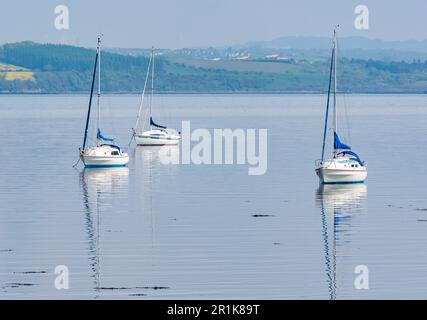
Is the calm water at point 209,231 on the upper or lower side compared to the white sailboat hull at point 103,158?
lower

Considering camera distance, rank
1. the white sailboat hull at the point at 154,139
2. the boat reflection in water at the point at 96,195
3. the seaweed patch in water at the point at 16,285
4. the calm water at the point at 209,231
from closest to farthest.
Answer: the seaweed patch in water at the point at 16,285 < the calm water at the point at 209,231 < the boat reflection in water at the point at 96,195 < the white sailboat hull at the point at 154,139

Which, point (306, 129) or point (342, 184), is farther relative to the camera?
point (306, 129)

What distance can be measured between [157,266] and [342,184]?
1060 inches

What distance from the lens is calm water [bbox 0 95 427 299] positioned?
35.8 meters

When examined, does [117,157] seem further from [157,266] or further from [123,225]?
[157,266]

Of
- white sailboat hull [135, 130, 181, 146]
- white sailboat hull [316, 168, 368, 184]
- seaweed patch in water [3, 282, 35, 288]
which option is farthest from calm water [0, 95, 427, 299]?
white sailboat hull [135, 130, 181, 146]

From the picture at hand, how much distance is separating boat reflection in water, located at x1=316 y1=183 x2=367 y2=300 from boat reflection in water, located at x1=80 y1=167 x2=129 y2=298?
766cm

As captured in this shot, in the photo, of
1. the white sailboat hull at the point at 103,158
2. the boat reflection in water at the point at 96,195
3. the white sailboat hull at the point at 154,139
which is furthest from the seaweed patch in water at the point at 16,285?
the white sailboat hull at the point at 154,139

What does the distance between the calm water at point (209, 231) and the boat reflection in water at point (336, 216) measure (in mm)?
72

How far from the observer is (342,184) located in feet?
211

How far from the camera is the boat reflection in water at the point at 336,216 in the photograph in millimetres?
39312

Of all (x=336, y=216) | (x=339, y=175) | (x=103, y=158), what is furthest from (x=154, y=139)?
(x=336, y=216)

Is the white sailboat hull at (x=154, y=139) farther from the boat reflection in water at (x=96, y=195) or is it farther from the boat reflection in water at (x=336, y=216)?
the boat reflection in water at (x=336, y=216)

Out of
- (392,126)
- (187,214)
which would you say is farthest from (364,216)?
(392,126)
